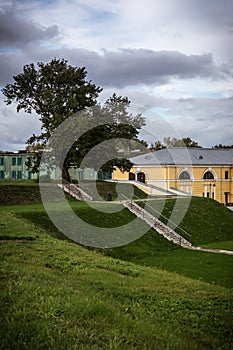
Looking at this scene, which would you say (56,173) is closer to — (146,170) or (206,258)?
(146,170)

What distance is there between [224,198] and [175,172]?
10.6 meters

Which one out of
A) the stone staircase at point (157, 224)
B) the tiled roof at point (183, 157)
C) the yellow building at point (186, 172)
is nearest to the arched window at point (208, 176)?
the yellow building at point (186, 172)

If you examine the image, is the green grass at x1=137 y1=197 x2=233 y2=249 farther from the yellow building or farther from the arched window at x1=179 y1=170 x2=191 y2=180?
the arched window at x1=179 y1=170 x2=191 y2=180

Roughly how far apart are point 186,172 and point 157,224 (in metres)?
30.0

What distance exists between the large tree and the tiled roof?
1877 cm

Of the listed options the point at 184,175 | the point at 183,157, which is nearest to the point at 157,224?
the point at 184,175

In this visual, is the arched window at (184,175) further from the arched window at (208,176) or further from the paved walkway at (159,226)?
the paved walkway at (159,226)

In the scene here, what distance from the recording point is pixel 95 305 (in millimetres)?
8859

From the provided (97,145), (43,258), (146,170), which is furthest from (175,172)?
(43,258)

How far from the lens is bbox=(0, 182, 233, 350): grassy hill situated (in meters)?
7.46

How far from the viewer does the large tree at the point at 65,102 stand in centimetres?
4094

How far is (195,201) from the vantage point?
4453 centimetres

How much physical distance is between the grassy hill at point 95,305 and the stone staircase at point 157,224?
12635 mm

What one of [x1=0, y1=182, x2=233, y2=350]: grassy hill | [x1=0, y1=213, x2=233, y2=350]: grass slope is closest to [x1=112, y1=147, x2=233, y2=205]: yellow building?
[x1=0, y1=182, x2=233, y2=350]: grassy hill
